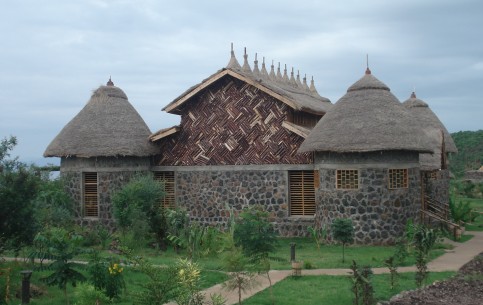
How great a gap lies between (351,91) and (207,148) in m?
6.00

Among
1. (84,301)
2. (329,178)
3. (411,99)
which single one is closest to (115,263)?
(84,301)

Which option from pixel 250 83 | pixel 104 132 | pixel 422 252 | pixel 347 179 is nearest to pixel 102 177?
pixel 104 132

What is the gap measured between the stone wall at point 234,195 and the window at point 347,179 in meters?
2.27

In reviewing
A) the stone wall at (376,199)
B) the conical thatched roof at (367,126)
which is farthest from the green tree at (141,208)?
the stone wall at (376,199)

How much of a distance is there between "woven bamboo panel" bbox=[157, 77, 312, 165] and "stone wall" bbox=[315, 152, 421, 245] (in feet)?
8.19

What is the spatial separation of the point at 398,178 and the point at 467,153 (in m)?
48.3

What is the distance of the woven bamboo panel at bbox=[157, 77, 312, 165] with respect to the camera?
70.5 feet

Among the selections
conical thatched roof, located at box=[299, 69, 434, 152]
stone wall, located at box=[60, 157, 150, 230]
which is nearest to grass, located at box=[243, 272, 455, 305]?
conical thatched roof, located at box=[299, 69, 434, 152]

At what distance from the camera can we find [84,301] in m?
8.89

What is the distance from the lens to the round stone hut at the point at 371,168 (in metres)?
18.7

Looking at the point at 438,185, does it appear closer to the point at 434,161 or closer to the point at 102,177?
the point at 434,161

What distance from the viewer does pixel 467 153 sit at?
6312 centimetres

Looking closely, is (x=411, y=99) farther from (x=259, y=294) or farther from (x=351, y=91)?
(x=259, y=294)

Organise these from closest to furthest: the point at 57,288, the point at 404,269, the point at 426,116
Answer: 1. the point at 57,288
2. the point at 404,269
3. the point at 426,116
